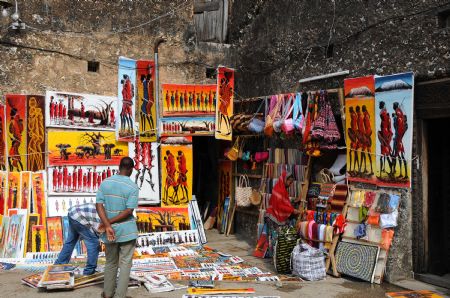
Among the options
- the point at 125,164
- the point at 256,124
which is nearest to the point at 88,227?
the point at 125,164

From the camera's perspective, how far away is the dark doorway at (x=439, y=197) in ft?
21.2

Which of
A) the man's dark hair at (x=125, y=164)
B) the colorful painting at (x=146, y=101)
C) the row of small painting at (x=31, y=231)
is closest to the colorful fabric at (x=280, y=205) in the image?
the colorful painting at (x=146, y=101)

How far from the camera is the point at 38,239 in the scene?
7.68 metres

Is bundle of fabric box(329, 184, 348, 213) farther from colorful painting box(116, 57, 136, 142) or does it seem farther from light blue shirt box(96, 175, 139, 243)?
colorful painting box(116, 57, 136, 142)

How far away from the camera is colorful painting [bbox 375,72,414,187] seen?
629 cm

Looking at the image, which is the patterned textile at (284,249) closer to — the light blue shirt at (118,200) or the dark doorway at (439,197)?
the dark doorway at (439,197)

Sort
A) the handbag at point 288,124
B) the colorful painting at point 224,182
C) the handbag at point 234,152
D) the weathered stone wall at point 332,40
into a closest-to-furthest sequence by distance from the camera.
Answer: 1. the weathered stone wall at point 332,40
2. the handbag at point 288,124
3. the handbag at point 234,152
4. the colorful painting at point 224,182

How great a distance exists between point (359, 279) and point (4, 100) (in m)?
6.43

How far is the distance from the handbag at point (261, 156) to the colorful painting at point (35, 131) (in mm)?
3893

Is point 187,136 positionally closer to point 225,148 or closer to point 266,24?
point 225,148

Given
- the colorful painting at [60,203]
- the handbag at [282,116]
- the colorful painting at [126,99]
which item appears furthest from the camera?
the colorful painting at [126,99]

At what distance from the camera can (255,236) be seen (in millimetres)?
9406

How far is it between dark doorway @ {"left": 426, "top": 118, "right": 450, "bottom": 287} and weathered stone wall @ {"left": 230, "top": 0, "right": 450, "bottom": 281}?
307 millimetres

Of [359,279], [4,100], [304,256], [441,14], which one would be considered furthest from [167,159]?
[441,14]
